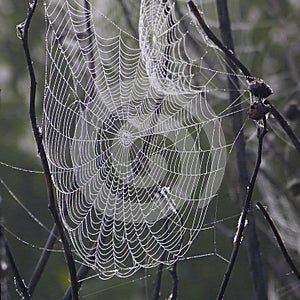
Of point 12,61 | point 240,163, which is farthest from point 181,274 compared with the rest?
point 240,163

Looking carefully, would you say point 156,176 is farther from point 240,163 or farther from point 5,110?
point 5,110

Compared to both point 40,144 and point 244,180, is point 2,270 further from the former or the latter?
point 244,180

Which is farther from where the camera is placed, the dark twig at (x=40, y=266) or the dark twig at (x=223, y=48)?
the dark twig at (x=40, y=266)

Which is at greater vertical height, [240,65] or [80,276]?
[240,65]

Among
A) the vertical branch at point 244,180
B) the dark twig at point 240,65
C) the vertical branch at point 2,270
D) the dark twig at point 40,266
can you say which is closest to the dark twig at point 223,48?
the dark twig at point 240,65

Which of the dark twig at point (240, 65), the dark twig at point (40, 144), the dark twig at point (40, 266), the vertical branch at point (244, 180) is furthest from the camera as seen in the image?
the vertical branch at point (244, 180)

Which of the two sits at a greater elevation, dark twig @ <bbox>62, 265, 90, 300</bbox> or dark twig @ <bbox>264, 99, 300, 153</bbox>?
dark twig @ <bbox>264, 99, 300, 153</bbox>

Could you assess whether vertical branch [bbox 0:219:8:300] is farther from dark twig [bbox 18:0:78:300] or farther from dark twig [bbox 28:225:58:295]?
dark twig [bbox 28:225:58:295]

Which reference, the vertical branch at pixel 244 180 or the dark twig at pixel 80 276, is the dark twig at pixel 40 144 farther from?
the vertical branch at pixel 244 180

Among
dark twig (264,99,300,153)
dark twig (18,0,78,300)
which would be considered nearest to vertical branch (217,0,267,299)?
dark twig (264,99,300,153)

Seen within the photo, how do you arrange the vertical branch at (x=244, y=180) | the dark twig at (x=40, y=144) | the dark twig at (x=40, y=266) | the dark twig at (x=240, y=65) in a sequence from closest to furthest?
the dark twig at (x=40, y=144), the dark twig at (x=240, y=65), the dark twig at (x=40, y=266), the vertical branch at (x=244, y=180)

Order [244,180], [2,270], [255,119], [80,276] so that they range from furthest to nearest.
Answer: [244,180] → [80,276] → [255,119] → [2,270]

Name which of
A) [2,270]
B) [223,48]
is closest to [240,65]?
[223,48]
